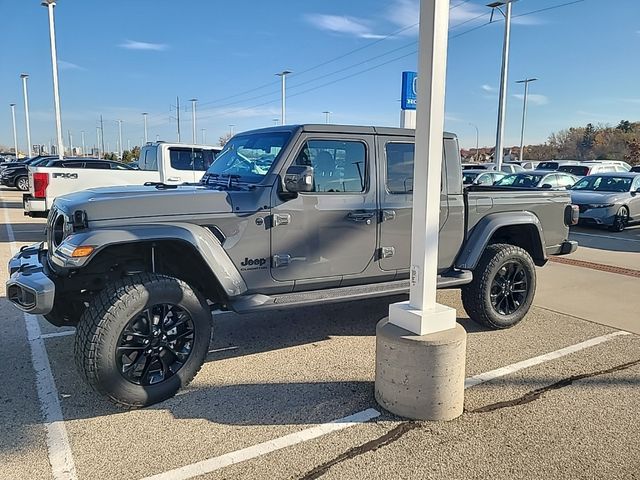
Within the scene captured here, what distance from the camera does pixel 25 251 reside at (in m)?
4.36

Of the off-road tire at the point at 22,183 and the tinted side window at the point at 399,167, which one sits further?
the off-road tire at the point at 22,183

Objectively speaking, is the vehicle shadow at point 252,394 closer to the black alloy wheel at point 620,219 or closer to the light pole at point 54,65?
the black alloy wheel at point 620,219

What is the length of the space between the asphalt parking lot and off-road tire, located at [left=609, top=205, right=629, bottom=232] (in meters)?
9.55

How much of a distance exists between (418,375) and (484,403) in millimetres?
692

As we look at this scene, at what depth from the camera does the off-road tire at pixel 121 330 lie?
3.30 metres

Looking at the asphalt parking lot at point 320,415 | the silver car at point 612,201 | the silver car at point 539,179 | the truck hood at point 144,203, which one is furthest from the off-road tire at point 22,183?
the truck hood at point 144,203

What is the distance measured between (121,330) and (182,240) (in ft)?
2.36

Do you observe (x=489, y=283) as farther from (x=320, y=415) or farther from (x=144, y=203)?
(x=144, y=203)

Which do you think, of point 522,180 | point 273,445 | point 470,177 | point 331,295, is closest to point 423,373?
point 273,445

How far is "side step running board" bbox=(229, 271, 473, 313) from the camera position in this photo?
384cm

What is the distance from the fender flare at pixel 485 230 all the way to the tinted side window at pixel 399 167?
0.89m

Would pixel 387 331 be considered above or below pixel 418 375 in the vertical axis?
above

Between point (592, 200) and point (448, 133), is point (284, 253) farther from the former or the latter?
Result: point (592, 200)

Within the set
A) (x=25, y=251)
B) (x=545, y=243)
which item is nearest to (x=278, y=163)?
(x=25, y=251)
